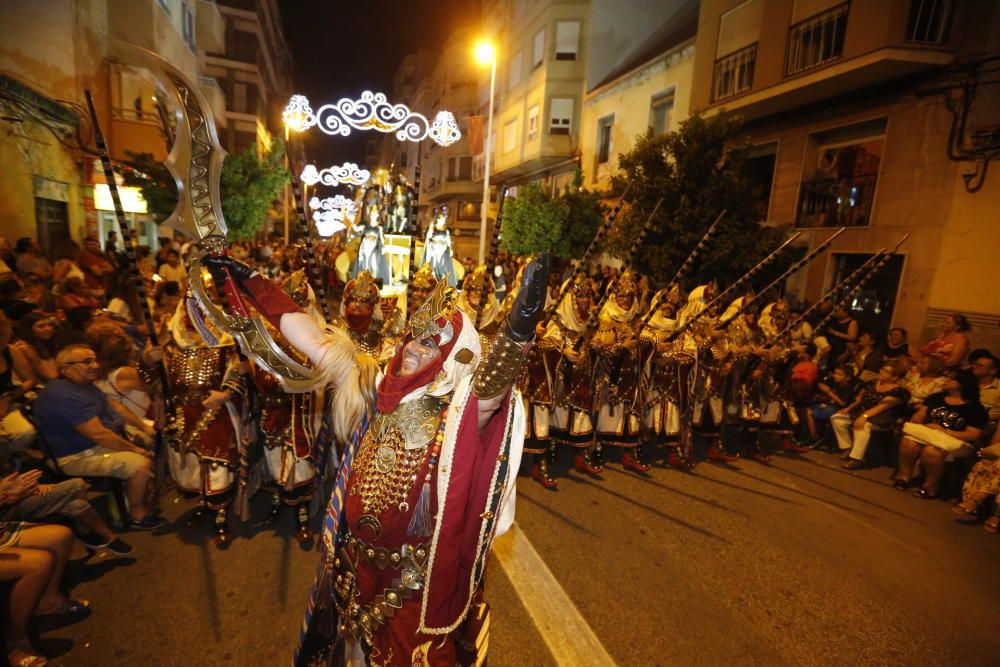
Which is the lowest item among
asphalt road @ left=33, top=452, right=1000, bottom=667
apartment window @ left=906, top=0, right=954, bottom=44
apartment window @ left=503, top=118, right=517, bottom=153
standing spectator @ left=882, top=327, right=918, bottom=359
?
asphalt road @ left=33, top=452, right=1000, bottom=667

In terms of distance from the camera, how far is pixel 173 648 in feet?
10.0

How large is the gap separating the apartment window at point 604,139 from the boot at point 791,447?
1462 centimetres

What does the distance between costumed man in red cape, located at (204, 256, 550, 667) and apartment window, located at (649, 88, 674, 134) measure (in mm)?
16609

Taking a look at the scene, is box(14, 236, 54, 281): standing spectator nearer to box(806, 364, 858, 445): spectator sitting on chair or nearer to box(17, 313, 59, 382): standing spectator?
box(17, 313, 59, 382): standing spectator

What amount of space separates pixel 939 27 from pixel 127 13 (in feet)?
64.1

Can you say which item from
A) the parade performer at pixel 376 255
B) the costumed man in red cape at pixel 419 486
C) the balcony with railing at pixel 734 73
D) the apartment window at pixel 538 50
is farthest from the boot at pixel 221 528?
the apartment window at pixel 538 50

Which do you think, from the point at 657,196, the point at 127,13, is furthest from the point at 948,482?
the point at 127,13

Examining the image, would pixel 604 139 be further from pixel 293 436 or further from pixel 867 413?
pixel 293 436

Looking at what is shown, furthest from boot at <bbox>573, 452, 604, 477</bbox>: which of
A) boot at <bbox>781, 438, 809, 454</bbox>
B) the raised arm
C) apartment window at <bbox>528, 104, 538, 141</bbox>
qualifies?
apartment window at <bbox>528, 104, 538, 141</bbox>

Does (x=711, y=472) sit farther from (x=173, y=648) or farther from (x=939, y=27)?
(x=939, y=27)

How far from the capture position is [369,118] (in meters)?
7.57

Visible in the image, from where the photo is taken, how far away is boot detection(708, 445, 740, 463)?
21.9 ft

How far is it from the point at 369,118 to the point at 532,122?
57.8 ft

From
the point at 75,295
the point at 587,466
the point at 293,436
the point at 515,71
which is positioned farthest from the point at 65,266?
the point at 515,71
